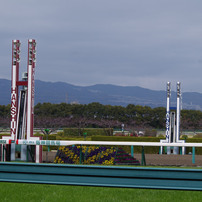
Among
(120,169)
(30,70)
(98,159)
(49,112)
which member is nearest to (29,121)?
(30,70)

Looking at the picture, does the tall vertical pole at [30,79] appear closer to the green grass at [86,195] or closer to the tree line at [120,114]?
the green grass at [86,195]

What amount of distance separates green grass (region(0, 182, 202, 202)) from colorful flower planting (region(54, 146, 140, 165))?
8.07m

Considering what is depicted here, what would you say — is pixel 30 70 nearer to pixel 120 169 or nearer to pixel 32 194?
pixel 32 194

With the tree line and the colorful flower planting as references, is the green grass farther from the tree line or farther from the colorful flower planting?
the tree line

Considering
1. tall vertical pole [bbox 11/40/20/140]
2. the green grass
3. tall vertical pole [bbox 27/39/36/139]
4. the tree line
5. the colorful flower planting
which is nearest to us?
the green grass

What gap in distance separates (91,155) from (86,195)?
8917 mm

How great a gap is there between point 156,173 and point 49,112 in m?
69.1

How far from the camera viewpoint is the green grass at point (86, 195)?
616cm

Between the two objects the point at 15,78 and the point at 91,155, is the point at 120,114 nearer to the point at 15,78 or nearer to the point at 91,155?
the point at 15,78

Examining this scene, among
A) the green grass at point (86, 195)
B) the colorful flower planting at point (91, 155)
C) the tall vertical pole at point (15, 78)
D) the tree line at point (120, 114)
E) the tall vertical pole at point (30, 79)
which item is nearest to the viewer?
the green grass at point (86, 195)

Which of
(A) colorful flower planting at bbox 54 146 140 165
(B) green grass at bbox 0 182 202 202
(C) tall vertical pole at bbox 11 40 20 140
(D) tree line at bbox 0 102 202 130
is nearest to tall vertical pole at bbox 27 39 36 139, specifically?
(C) tall vertical pole at bbox 11 40 20 140

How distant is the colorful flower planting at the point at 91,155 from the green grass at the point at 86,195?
8.07 metres

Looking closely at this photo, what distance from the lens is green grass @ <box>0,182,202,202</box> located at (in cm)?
616

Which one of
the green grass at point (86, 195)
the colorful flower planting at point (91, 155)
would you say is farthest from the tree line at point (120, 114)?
the green grass at point (86, 195)
